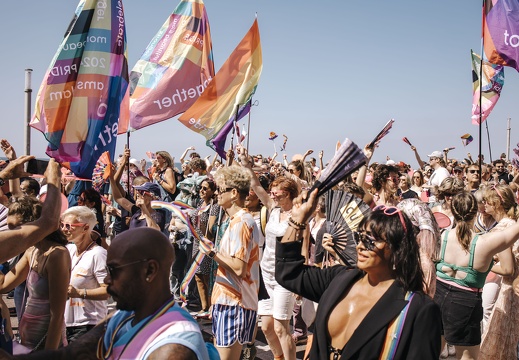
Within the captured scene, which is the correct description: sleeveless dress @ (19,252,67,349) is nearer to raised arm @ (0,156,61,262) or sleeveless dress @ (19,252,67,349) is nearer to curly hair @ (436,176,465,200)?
raised arm @ (0,156,61,262)

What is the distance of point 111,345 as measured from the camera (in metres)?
1.94

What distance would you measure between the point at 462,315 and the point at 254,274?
1894 millimetres

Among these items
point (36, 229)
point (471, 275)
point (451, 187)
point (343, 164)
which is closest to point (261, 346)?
point (471, 275)

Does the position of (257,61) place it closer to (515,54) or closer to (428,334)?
(515,54)

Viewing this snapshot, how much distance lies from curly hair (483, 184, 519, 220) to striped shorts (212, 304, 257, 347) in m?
3.08

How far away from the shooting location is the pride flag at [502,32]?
8.06 metres

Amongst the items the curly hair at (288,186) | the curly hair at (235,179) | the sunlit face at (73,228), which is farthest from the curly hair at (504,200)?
the sunlit face at (73,228)

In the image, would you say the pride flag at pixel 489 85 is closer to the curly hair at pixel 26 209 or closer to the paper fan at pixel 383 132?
the paper fan at pixel 383 132

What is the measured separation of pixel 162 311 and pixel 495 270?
157 inches

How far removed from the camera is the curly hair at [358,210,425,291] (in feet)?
7.72

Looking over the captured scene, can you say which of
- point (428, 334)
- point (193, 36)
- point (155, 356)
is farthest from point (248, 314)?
point (193, 36)

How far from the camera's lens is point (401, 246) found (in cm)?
243

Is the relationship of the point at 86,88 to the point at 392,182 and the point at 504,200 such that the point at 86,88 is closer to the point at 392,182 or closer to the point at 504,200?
the point at 392,182

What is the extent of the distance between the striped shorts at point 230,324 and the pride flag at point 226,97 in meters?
4.01
